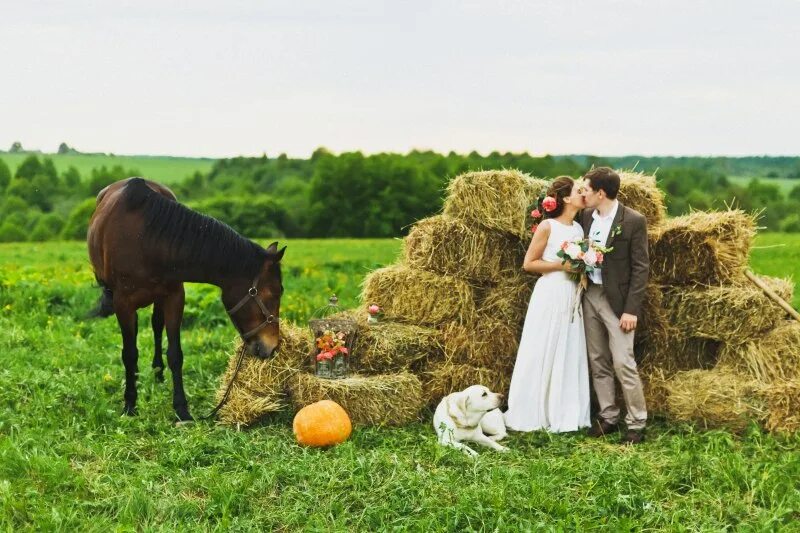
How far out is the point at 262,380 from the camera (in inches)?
295

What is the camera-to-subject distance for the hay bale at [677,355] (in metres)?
8.05

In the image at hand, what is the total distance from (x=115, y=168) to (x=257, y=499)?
46405mm

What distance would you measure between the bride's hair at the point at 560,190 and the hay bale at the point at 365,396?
2060 millimetres

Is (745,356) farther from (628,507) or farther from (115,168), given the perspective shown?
(115,168)

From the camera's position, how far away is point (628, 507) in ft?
17.6

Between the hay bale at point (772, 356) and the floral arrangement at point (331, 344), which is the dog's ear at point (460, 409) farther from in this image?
the hay bale at point (772, 356)

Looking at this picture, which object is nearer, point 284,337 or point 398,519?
point 398,519

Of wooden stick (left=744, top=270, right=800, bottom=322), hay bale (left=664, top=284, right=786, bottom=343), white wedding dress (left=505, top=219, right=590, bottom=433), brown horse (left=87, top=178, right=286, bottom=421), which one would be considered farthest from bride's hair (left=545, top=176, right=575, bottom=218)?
brown horse (left=87, top=178, right=286, bottom=421)

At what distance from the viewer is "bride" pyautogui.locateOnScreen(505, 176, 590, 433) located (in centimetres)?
757

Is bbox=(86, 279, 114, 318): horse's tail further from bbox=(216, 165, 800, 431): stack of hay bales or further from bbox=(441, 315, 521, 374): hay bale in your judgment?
bbox=(441, 315, 521, 374): hay bale

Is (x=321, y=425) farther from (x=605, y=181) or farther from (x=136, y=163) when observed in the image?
(x=136, y=163)

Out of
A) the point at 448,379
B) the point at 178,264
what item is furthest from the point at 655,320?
the point at 178,264

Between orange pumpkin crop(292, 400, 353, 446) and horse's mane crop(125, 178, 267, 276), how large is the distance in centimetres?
132

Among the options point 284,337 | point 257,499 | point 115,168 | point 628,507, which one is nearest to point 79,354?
point 284,337
